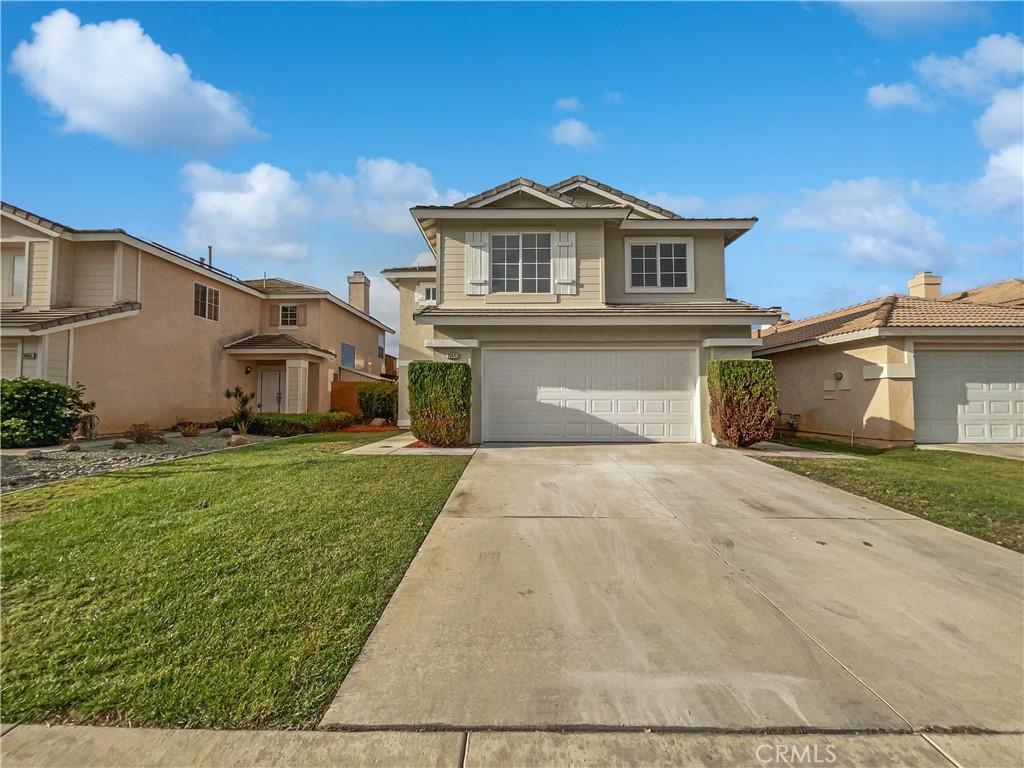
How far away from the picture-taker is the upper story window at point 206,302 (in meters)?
16.4

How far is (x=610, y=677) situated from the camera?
8.22 ft

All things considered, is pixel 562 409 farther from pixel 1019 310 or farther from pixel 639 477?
pixel 1019 310

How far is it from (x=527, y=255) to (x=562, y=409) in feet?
13.3

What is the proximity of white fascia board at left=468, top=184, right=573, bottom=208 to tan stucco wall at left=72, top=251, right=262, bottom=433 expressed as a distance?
10.7m

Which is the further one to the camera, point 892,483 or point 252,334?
point 252,334

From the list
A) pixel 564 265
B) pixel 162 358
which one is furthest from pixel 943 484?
pixel 162 358

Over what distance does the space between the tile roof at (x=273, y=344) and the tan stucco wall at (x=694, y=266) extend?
11.9 m

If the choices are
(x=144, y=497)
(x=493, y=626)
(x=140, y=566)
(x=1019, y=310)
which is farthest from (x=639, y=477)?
(x=1019, y=310)

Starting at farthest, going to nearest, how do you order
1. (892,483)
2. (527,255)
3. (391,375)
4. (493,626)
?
(391,375), (527,255), (892,483), (493,626)

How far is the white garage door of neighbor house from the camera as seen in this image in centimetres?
1126

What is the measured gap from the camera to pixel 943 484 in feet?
22.1

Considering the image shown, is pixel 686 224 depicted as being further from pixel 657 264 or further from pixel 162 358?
pixel 162 358

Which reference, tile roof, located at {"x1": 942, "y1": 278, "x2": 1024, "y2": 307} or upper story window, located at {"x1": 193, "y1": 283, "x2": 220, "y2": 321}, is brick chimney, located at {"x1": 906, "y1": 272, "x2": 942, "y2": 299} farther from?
upper story window, located at {"x1": 193, "y1": 283, "x2": 220, "y2": 321}

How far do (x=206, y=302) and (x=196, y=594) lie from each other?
16810 millimetres
